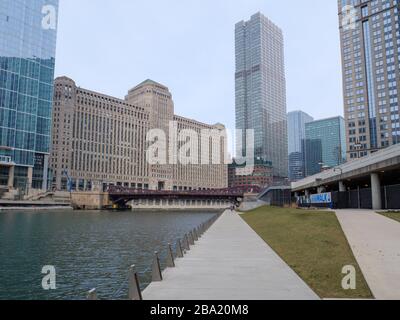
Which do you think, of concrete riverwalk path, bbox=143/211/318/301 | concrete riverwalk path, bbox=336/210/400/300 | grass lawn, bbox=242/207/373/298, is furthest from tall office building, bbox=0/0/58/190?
concrete riverwalk path, bbox=336/210/400/300

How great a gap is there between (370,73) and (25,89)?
15815 centimetres

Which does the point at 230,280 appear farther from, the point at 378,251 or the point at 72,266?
the point at 72,266

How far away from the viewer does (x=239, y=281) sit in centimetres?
1241

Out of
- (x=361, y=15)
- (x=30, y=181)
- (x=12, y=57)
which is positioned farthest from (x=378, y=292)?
(x=361, y=15)

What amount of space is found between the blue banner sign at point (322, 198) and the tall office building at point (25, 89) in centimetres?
11817

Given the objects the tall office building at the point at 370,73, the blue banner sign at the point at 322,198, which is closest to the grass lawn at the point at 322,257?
the blue banner sign at the point at 322,198

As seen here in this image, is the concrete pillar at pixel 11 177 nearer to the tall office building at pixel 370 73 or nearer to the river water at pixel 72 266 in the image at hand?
the river water at pixel 72 266

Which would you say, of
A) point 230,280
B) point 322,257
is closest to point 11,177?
point 322,257

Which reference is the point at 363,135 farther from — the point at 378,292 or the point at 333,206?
the point at 378,292

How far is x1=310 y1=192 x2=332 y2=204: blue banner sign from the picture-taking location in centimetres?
6057

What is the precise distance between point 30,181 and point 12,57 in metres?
53.0

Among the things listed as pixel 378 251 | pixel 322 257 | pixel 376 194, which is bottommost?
pixel 322 257

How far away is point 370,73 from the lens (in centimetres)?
15962

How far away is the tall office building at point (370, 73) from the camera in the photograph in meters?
153
